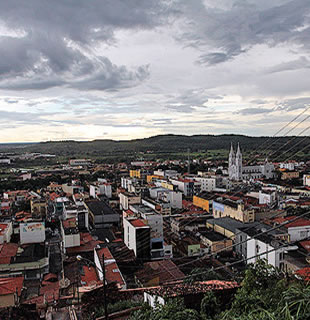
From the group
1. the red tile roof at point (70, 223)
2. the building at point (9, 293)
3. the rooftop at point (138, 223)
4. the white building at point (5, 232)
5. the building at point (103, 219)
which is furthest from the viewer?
the building at point (103, 219)

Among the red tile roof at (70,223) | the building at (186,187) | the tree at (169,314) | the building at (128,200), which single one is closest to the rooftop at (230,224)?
the building at (128,200)

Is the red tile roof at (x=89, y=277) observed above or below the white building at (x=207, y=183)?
above

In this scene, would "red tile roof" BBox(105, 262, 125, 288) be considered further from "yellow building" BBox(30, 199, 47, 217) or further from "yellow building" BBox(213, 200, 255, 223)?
"yellow building" BBox(30, 199, 47, 217)

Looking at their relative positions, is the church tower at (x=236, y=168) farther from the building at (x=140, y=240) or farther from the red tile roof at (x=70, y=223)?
the building at (x=140, y=240)

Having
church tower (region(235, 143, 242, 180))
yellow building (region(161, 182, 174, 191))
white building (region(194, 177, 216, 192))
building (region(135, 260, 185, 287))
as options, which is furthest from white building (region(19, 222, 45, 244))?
church tower (region(235, 143, 242, 180))

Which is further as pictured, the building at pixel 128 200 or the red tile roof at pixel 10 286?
the building at pixel 128 200
